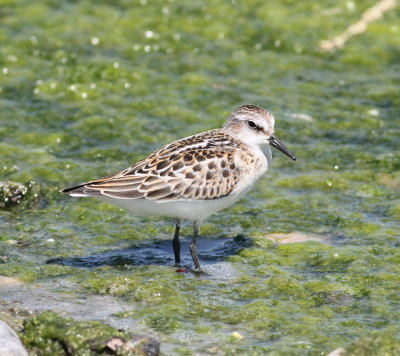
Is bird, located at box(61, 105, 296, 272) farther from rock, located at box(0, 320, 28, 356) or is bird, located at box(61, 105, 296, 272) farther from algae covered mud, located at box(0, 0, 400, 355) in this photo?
rock, located at box(0, 320, 28, 356)

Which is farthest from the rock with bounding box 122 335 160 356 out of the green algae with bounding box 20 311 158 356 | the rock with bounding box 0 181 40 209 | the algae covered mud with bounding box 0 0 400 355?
the rock with bounding box 0 181 40 209

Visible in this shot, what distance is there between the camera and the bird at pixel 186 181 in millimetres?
7652

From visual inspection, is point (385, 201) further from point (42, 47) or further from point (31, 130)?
point (42, 47)

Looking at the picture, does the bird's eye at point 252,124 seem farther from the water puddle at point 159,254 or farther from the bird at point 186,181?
the water puddle at point 159,254

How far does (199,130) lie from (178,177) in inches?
127

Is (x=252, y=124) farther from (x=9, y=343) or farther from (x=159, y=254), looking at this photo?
(x=9, y=343)

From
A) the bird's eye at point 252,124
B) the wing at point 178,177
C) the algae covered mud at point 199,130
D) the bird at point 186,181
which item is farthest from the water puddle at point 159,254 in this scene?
the bird's eye at point 252,124

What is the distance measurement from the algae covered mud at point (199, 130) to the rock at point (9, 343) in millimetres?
249

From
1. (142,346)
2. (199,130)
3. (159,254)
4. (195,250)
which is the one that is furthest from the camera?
(199,130)

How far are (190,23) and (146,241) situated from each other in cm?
565

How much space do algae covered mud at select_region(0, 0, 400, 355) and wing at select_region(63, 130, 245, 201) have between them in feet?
2.43

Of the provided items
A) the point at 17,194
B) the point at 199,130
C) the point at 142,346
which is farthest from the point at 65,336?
the point at 199,130

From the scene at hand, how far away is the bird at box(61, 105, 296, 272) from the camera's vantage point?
7652 millimetres

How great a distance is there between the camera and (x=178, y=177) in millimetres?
7691
